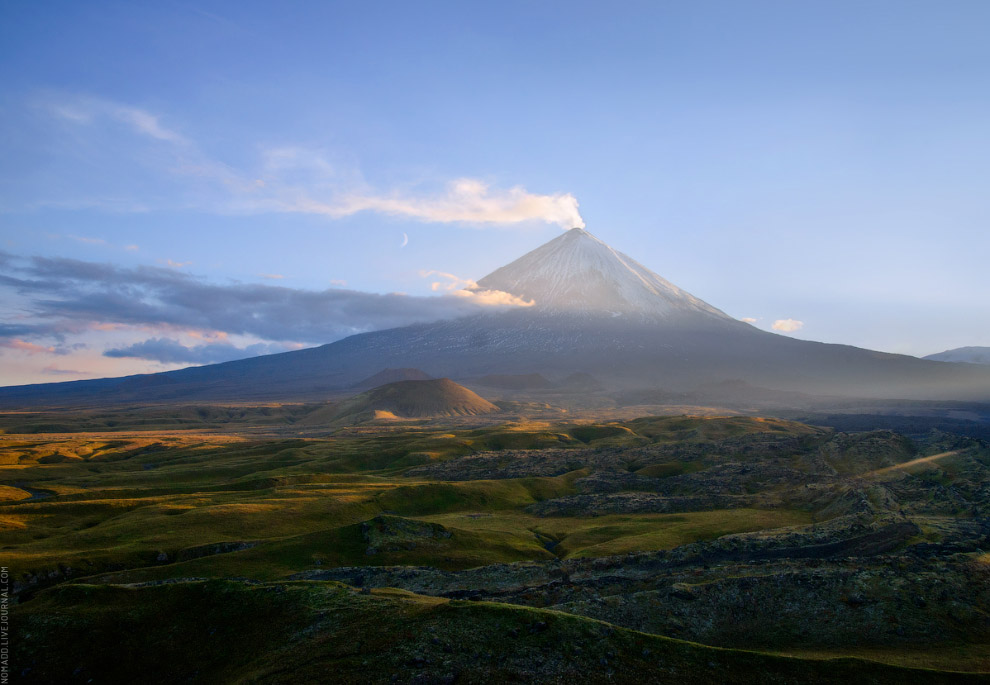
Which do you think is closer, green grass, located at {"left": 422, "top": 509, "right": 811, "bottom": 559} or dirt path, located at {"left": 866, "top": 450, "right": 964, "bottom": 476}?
green grass, located at {"left": 422, "top": 509, "right": 811, "bottom": 559}

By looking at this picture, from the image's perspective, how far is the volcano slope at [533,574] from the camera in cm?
2497

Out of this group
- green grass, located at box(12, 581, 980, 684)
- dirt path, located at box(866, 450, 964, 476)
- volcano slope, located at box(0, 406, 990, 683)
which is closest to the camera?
green grass, located at box(12, 581, 980, 684)

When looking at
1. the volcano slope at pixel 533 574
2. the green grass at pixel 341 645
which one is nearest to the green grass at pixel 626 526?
the volcano slope at pixel 533 574

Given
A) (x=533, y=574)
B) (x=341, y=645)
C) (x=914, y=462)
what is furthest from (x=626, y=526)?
(x=914, y=462)

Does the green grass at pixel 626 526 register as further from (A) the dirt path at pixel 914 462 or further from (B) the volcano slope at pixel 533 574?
(A) the dirt path at pixel 914 462

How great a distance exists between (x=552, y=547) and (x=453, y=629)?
3144cm

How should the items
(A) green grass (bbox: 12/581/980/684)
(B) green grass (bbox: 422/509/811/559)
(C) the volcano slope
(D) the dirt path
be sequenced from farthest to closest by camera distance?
(D) the dirt path
(B) green grass (bbox: 422/509/811/559)
(C) the volcano slope
(A) green grass (bbox: 12/581/980/684)

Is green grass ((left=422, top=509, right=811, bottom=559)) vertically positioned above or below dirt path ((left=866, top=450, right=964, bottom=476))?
below

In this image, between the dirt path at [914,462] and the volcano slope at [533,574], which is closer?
the volcano slope at [533,574]

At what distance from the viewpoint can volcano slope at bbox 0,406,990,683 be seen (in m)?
25.0

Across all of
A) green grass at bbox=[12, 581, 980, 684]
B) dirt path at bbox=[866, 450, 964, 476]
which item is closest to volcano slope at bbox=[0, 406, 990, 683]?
green grass at bbox=[12, 581, 980, 684]

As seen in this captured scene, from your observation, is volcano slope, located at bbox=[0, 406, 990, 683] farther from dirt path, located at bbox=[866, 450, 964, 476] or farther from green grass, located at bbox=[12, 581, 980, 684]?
dirt path, located at bbox=[866, 450, 964, 476]

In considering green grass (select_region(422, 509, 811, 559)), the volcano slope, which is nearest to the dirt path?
the volcano slope

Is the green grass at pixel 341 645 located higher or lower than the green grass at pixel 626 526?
higher
